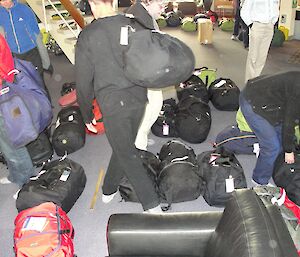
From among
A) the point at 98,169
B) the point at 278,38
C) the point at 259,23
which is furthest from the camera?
the point at 278,38

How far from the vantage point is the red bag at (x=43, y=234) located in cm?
252

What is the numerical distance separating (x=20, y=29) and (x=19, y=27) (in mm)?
25

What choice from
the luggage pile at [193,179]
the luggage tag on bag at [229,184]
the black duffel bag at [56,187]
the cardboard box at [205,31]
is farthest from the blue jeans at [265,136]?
the cardboard box at [205,31]

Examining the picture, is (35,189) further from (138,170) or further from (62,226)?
(138,170)

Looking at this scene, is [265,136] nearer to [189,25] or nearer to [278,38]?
[278,38]

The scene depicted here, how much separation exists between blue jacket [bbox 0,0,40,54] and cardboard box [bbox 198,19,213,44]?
4.72m

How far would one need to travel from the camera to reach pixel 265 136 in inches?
125

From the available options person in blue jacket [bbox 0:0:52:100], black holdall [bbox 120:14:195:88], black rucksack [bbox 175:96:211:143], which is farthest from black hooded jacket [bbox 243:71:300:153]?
person in blue jacket [bbox 0:0:52:100]

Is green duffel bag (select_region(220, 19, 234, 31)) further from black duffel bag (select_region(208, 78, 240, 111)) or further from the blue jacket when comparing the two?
the blue jacket

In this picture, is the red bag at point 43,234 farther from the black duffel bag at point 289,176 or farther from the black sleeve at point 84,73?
the black duffel bag at point 289,176

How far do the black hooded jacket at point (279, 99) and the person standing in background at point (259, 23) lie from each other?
89.1 inches

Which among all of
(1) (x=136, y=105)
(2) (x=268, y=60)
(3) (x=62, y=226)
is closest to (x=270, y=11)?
(2) (x=268, y=60)

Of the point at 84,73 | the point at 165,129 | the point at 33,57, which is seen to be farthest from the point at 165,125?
the point at 84,73

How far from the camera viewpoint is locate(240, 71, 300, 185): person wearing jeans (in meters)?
2.85
